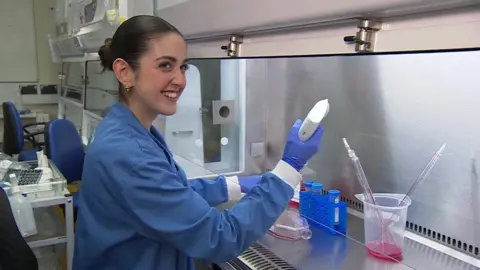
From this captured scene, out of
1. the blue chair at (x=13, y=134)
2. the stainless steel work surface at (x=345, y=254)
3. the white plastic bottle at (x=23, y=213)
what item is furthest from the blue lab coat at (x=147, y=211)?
the blue chair at (x=13, y=134)

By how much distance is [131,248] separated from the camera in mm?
962

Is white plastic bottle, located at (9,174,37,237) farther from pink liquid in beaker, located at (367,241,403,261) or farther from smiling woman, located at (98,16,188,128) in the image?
pink liquid in beaker, located at (367,241,403,261)

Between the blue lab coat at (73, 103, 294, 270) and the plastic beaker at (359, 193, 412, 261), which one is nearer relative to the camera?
the blue lab coat at (73, 103, 294, 270)

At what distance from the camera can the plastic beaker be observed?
108cm

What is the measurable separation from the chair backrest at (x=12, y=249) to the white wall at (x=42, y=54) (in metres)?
3.84

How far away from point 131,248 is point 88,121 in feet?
7.98

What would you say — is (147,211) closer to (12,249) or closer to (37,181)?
(12,249)

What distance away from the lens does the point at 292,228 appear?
4.13 feet

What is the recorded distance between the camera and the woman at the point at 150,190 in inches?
33.9

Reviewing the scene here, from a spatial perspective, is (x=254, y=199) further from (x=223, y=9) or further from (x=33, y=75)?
(x=33, y=75)

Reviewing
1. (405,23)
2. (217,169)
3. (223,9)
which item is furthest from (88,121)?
(405,23)

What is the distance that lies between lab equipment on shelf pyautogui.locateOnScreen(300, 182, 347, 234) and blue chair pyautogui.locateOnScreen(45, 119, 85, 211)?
203cm

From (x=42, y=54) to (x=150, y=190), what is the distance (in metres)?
4.53

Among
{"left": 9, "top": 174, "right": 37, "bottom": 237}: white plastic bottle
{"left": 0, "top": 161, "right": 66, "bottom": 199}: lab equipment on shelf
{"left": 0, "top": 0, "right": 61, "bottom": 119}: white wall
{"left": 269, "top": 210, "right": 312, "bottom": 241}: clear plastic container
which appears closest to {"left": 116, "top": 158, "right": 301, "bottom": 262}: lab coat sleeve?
{"left": 269, "top": 210, "right": 312, "bottom": 241}: clear plastic container
